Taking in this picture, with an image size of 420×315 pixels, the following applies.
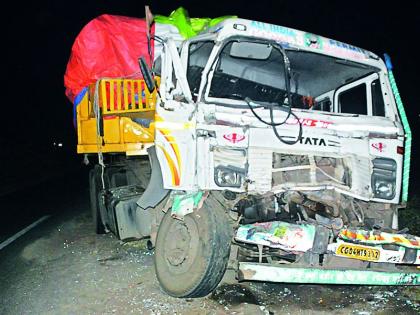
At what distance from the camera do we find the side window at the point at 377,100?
4.83 m

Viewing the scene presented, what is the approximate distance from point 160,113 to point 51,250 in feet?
11.1

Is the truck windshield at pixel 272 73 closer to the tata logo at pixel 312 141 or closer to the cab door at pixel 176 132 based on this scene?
the cab door at pixel 176 132

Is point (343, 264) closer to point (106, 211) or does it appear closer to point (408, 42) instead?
point (106, 211)

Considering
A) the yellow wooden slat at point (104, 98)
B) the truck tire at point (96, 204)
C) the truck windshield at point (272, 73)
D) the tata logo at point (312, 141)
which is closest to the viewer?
the tata logo at point (312, 141)

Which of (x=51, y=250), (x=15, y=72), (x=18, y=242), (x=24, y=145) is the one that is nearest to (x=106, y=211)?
(x=51, y=250)

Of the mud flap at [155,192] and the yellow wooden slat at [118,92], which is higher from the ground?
the yellow wooden slat at [118,92]

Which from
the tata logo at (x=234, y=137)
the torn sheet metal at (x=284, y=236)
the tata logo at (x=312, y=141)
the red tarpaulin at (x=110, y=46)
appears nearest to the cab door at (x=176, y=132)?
the tata logo at (x=234, y=137)

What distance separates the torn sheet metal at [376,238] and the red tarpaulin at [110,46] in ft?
13.9

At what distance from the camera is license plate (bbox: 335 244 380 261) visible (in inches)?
147

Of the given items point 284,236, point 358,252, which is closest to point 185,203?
point 284,236

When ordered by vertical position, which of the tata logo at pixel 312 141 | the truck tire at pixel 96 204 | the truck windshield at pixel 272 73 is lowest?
the truck tire at pixel 96 204

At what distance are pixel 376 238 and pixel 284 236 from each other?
0.85 m

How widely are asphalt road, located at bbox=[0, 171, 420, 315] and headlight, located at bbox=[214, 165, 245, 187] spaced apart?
1.23m

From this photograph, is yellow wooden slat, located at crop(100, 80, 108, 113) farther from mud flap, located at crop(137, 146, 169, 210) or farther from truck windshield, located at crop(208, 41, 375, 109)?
truck windshield, located at crop(208, 41, 375, 109)
